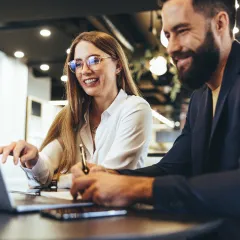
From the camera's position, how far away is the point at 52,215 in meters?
0.88

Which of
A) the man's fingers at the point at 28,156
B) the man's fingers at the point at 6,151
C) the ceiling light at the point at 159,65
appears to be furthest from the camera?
the ceiling light at the point at 159,65

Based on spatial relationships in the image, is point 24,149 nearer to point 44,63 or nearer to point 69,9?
point 69,9

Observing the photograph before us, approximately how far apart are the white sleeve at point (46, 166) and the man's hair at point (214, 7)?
0.98 meters

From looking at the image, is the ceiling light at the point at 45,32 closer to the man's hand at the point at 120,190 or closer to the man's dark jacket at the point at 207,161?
the man's dark jacket at the point at 207,161

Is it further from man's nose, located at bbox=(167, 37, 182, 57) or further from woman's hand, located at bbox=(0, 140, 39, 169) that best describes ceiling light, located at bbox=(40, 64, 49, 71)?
man's nose, located at bbox=(167, 37, 182, 57)

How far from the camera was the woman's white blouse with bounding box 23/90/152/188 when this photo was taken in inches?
76.5

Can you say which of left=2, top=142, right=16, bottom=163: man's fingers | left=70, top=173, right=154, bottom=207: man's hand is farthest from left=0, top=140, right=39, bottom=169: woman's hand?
left=70, top=173, right=154, bottom=207: man's hand

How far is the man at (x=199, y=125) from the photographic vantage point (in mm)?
1001

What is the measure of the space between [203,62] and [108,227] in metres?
0.77

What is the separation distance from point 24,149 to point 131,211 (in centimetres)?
89

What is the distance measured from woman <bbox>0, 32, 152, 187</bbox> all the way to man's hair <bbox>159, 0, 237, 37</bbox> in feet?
2.51

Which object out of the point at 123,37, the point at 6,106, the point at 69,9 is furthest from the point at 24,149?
the point at 6,106

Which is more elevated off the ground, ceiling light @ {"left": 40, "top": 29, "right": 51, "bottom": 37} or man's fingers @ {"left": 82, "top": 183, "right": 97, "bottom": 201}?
ceiling light @ {"left": 40, "top": 29, "right": 51, "bottom": 37}

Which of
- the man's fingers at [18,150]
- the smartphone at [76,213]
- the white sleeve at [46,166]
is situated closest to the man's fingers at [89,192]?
the smartphone at [76,213]
